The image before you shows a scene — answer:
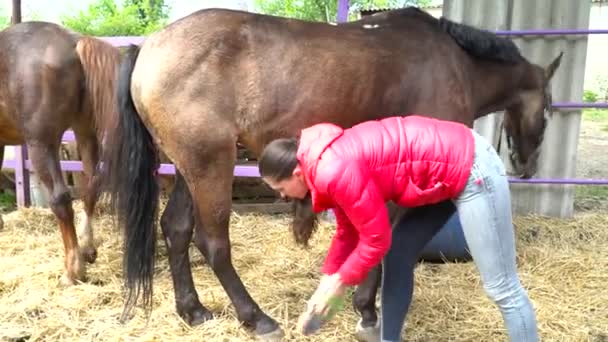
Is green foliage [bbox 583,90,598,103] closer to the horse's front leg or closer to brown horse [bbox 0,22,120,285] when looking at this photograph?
the horse's front leg

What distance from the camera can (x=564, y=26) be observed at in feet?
16.0

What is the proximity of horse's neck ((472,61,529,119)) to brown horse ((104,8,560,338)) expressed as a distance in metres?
0.01

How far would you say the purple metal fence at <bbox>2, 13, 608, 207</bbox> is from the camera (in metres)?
4.50

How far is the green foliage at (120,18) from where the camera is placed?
12.9 m

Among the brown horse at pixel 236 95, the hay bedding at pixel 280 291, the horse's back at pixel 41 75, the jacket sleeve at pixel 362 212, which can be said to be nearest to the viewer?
the jacket sleeve at pixel 362 212

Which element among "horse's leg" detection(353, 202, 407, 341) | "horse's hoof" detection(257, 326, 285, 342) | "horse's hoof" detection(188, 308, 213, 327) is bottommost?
"horse's hoof" detection(188, 308, 213, 327)

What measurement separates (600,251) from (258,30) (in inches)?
128

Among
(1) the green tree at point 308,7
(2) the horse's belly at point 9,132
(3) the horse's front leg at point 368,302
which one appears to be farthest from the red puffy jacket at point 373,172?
(1) the green tree at point 308,7

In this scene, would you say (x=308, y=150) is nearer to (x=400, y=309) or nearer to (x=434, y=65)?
(x=400, y=309)

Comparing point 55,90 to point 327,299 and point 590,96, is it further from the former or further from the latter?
point 590,96

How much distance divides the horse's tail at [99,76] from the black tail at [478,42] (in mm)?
2128

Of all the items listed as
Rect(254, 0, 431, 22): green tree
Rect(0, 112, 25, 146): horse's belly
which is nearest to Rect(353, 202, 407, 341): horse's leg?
Rect(0, 112, 25, 146): horse's belly

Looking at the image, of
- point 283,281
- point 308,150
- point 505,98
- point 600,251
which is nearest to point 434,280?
point 283,281

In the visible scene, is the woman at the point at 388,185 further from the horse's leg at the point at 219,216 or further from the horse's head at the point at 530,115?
the horse's head at the point at 530,115
